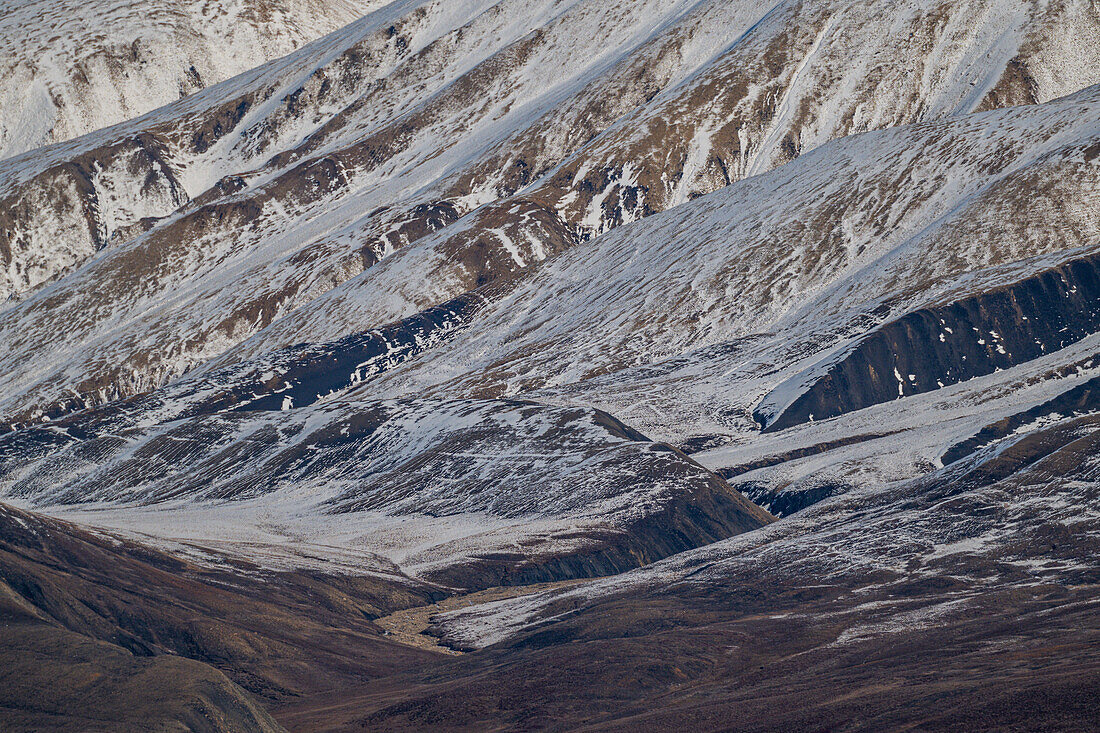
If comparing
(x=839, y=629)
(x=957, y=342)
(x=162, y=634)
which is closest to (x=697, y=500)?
(x=839, y=629)

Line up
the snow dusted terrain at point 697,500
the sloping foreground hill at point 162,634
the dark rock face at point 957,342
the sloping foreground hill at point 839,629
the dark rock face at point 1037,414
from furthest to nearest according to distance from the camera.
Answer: the dark rock face at point 957,342, the dark rock face at point 1037,414, the snow dusted terrain at point 697,500, the sloping foreground hill at point 839,629, the sloping foreground hill at point 162,634

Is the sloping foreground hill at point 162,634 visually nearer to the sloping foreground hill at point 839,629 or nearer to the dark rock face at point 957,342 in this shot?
the sloping foreground hill at point 839,629

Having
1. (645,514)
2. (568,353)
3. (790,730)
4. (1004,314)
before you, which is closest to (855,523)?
(645,514)

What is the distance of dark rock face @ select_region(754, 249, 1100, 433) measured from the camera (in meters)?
153

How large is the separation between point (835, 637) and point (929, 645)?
787 centimetres

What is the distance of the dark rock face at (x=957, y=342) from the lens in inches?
6014

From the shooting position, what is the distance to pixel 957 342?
156 metres

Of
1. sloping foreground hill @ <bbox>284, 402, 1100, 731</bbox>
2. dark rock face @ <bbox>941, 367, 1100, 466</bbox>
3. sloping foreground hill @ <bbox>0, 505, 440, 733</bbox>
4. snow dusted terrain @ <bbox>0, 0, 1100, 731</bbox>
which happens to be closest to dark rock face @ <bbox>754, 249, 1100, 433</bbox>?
snow dusted terrain @ <bbox>0, 0, 1100, 731</bbox>

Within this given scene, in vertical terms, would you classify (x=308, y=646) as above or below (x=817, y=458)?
→ above

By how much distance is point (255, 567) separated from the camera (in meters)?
92.8

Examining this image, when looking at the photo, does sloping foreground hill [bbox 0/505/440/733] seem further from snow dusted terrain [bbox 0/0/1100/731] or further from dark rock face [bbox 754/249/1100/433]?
dark rock face [bbox 754/249/1100/433]

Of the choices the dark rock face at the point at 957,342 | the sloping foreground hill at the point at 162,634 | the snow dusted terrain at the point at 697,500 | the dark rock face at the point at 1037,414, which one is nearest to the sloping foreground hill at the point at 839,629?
the snow dusted terrain at the point at 697,500

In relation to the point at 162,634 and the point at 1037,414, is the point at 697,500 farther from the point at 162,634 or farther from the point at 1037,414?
the point at 162,634

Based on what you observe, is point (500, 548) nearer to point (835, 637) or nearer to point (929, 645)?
point (835, 637)
